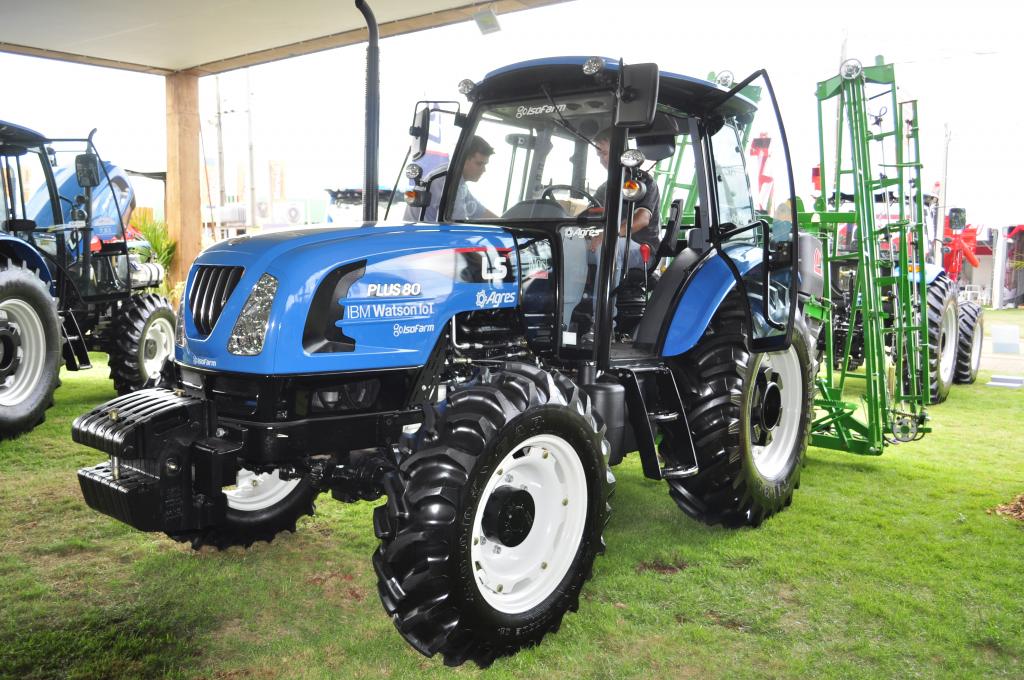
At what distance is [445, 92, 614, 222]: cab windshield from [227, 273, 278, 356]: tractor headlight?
1.25 m

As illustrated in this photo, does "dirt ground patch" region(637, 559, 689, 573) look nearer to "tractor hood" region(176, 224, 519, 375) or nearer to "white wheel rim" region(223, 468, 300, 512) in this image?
"tractor hood" region(176, 224, 519, 375)

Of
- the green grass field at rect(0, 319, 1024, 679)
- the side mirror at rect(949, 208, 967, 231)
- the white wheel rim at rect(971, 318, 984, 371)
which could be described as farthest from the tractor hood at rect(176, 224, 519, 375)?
Result: the side mirror at rect(949, 208, 967, 231)

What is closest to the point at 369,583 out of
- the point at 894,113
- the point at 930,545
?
the point at 930,545

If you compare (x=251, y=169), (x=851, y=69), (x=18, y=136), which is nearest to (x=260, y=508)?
(x=851, y=69)

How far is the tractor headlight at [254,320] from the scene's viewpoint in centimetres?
285

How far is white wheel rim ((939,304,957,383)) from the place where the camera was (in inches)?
341

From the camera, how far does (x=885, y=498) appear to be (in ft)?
16.0

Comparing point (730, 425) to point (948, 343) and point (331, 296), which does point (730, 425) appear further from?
point (948, 343)

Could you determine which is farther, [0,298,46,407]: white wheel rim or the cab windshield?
[0,298,46,407]: white wheel rim

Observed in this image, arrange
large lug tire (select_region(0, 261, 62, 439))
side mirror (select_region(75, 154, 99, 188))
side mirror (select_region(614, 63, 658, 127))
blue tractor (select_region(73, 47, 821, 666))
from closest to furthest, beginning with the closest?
blue tractor (select_region(73, 47, 821, 666)) < side mirror (select_region(614, 63, 658, 127)) < large lug tire (select_region(0, 261, 62, 439)) < side mirror (select_region(75, 154, 99, 188))

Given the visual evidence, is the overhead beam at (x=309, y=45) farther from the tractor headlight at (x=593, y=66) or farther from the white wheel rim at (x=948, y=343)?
the white wheel rim at (x=948, y=343)

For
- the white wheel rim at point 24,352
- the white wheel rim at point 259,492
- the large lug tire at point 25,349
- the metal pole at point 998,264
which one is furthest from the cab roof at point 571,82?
the metal pole at point 998,264

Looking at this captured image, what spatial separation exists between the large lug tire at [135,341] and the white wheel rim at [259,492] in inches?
152

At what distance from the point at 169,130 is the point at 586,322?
7875 millimetres
